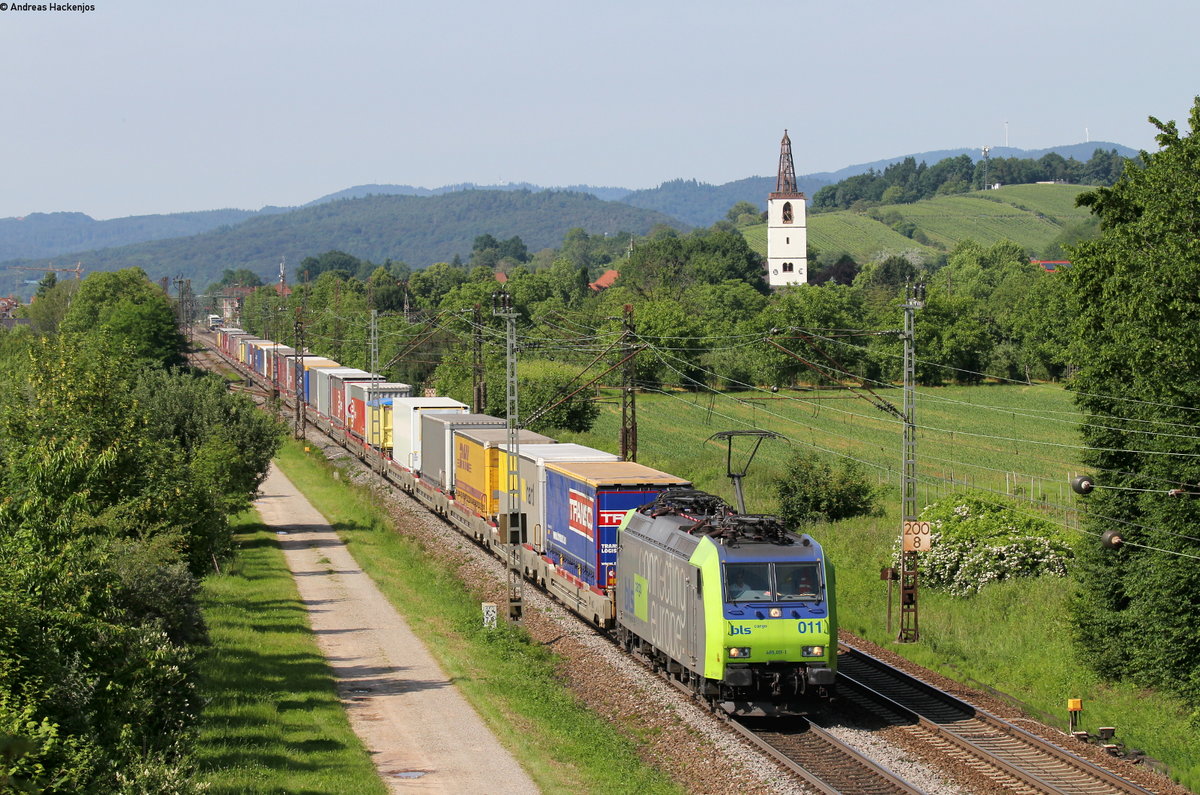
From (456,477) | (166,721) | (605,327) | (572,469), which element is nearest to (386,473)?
(456,477)

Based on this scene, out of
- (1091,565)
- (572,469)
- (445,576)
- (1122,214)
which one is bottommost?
(445,576)

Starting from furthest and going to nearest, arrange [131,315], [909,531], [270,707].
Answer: [131,315], [909,531], [270,707]

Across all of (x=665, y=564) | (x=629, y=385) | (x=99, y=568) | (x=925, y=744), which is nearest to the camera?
(x=99, y=568)

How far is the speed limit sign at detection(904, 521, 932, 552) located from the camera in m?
30.7

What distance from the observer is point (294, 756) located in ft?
68.7

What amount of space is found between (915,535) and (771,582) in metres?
10.2

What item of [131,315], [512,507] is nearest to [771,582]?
[512,507]

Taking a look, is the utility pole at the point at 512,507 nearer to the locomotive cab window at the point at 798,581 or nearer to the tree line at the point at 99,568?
the tree line at the point at 99,568

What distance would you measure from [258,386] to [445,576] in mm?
86926

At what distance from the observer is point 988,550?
3669cm

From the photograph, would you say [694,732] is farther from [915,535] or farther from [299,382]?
[299,382]

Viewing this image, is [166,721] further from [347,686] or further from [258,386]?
[258,386]

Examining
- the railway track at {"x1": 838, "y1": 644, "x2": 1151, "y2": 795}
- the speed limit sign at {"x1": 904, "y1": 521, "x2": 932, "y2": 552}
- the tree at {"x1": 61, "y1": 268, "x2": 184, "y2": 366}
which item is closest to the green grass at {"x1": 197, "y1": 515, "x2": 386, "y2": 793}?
the railway track at {"x1": 838, "y1": 644, "x2": 1151, "y2": 795}

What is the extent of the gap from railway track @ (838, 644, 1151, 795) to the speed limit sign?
436 cm
